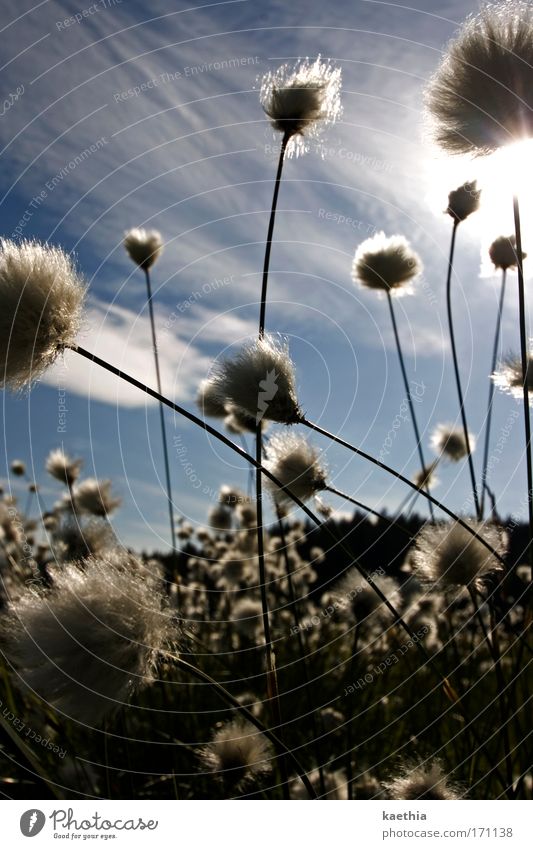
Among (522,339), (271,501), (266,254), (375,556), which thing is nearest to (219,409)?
(271,501)

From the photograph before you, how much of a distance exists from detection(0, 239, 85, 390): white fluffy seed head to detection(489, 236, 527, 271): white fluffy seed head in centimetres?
160

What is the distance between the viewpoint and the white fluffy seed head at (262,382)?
157 cm

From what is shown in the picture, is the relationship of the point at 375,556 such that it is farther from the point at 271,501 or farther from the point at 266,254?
the point at 266,254

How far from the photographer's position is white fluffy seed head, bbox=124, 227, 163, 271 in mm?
2975

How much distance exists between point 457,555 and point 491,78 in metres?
1.24

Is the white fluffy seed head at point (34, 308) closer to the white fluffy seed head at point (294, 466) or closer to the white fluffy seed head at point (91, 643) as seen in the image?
the white fluffy seed head at point (91, 643)

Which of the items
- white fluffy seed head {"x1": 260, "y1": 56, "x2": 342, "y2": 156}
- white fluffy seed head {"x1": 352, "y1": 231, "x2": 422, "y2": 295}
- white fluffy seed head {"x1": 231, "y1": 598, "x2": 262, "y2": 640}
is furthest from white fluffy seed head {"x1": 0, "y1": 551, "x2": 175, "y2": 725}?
white fluffy seed head {"x1": 231, "y1": 598, "x2": 262, "y2": 640}

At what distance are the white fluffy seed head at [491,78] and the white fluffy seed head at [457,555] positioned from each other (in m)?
1.06

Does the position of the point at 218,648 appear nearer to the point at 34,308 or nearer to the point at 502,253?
the point at 502,253

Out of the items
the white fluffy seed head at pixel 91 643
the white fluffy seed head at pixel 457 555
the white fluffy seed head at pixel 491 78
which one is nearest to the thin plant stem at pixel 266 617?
the white fluffy seed head at pixel 91 643

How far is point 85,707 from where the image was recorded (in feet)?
4.20

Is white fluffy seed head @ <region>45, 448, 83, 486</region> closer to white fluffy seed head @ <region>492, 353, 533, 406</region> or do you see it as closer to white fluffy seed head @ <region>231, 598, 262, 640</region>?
white fluffy seed head @ <region>231, 598, 262, 640</region>

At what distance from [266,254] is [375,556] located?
3849 millimetres
